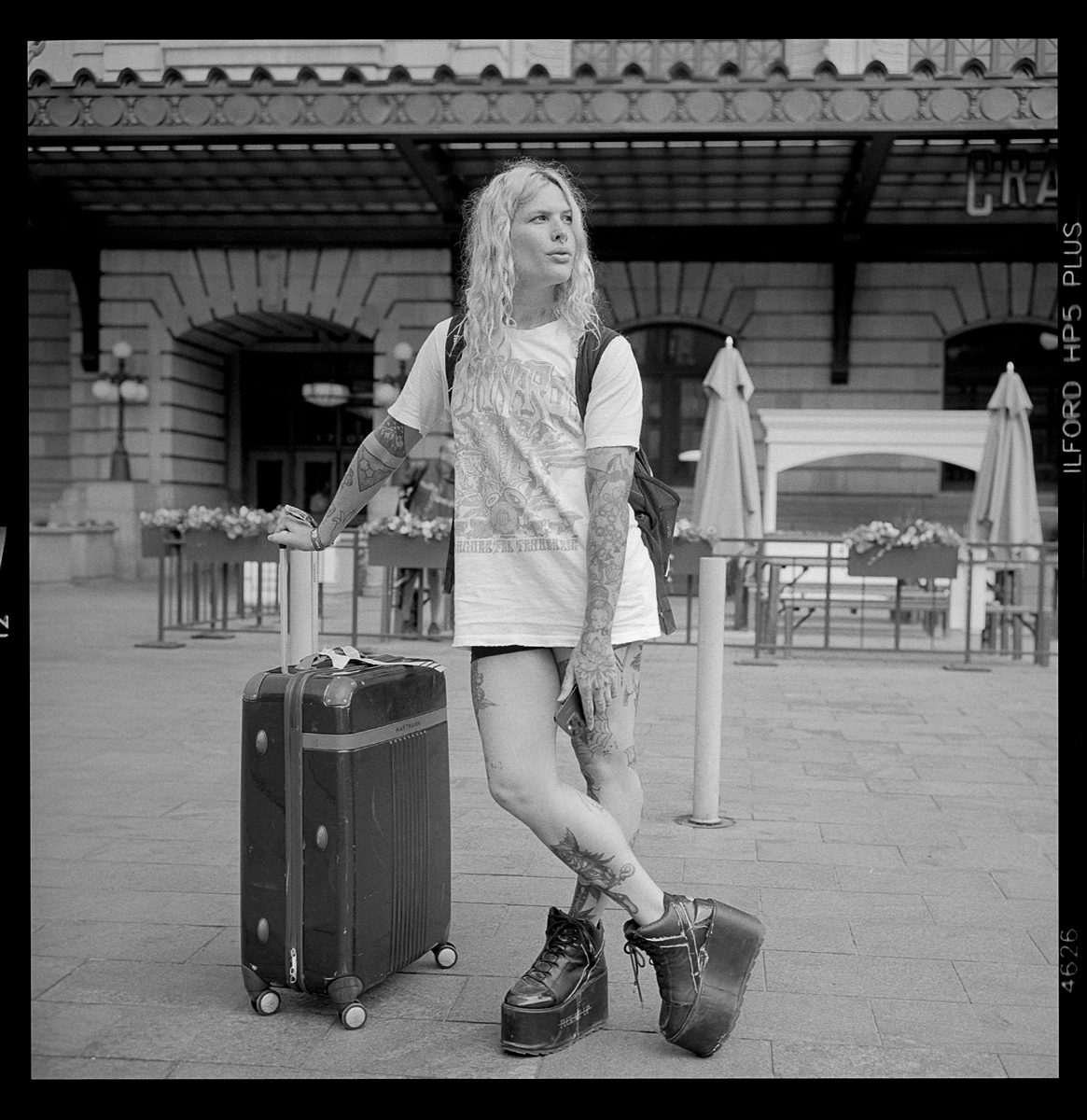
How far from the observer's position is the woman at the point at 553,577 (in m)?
2.82

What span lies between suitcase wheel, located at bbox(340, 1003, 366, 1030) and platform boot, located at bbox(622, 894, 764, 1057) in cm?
64

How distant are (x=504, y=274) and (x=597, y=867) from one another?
1321mm

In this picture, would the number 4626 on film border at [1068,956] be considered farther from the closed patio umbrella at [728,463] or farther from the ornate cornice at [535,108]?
the ornate cornice at [535,108]

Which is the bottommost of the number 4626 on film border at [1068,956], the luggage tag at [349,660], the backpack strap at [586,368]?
the number 4626 on film border at [1068,956]

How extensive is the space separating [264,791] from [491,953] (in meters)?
0.91

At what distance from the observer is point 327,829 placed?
2.98m

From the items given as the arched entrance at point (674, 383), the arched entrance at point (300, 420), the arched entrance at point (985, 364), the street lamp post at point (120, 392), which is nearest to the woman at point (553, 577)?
the arched entrance at point (674, 383)

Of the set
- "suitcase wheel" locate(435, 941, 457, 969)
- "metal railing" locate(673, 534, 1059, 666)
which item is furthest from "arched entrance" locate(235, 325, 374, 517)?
"suitcase wheel" locate(435, 941, 457, 969)

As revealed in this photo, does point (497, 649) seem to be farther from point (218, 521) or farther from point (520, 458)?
point (218, 521)

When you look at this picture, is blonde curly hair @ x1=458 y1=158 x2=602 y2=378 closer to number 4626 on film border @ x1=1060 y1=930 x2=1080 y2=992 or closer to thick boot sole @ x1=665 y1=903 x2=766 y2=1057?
thick boot sole @ x1=665 y1=903 x2=766 y2=1057

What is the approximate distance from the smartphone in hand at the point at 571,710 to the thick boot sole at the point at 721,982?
22.4 inches

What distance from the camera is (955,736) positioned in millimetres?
7191

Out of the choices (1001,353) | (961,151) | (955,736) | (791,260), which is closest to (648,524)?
(955,736)

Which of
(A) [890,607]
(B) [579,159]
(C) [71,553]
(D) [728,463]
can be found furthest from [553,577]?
(C) [71,553]
